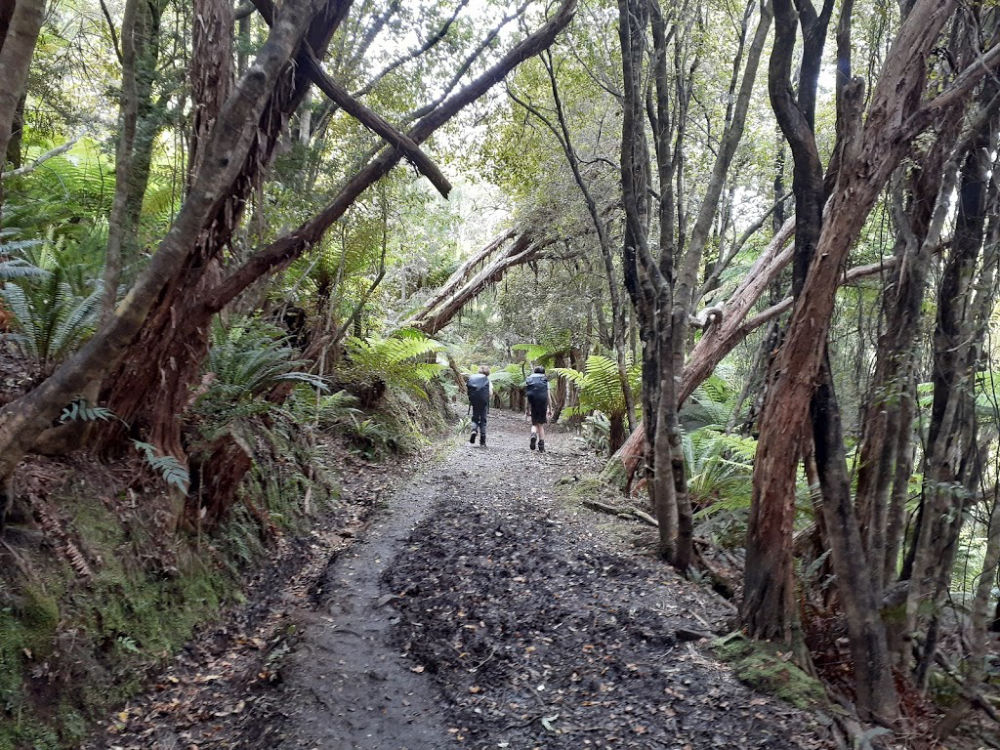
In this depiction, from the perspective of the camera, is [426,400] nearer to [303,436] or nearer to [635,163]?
[303,436]

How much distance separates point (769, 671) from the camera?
11.7ft

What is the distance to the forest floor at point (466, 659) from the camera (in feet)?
10.5

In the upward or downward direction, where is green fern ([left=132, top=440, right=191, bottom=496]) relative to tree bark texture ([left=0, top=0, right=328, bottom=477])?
downward

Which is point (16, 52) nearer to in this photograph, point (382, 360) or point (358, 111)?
point (358, 111)

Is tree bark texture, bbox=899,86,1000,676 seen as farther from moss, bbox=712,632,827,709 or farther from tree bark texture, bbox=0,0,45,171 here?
tree bark texture, bbox=0,0,45,171

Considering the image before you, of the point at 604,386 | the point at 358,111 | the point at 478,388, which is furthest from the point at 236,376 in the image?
the point at 478,388

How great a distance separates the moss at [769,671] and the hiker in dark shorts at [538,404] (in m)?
7.32

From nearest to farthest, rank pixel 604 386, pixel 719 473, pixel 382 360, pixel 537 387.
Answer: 1. pixel 719 473
2. pixel 382 360
3. pixel 604 386
4. pixel 537 387

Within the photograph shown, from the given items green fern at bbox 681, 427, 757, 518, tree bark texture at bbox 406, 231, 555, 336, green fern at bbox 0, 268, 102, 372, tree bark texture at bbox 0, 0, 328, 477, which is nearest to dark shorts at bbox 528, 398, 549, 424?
tree bark texture at bbox 406, 231, 555, 336

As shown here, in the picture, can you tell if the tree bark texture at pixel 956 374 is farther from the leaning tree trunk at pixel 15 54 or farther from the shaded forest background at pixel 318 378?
the leaning tree trunk at pixel 15 54

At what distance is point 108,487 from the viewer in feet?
12.8

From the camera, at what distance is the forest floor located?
319 cm

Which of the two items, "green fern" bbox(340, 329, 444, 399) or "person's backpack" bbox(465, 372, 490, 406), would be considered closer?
"green fern" bbox(340, 329, 444, 399)

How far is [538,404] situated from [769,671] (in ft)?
25.7
